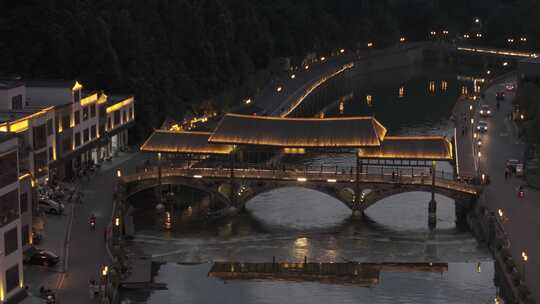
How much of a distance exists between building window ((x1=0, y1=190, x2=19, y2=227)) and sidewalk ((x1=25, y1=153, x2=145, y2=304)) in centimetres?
548

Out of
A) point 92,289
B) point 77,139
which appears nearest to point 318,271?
point 92,289

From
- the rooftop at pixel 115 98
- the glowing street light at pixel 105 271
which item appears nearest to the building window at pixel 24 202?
the glowing street light at pixel 105 271

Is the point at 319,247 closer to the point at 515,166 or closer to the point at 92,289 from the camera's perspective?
the point at 92,289

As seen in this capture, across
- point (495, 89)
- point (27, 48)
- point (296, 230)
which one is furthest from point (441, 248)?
point (495, 89)

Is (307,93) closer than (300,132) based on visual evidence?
No

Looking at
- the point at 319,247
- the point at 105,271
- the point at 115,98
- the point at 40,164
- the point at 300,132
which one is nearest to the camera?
the point at 105,271

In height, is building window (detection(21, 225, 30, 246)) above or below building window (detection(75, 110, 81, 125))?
below

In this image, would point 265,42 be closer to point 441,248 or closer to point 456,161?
point 456,161

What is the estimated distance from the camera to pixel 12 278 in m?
70.1

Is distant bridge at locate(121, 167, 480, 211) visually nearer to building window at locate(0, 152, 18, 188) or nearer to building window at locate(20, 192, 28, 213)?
building window at locate(20, 192, 28, 213)

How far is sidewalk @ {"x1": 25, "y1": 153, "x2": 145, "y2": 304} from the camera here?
2950 inches

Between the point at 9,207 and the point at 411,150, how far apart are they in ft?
125

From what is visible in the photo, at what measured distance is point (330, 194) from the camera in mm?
100688

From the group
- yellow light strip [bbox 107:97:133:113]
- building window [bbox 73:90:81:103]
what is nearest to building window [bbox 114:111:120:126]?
yellow light strip [bbox 107:97:133:113]
